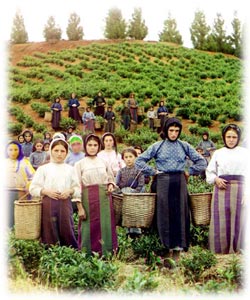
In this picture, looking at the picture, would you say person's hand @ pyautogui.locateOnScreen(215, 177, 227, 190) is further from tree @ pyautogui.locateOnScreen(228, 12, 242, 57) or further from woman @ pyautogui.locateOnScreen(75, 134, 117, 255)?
tree @ pyautogui.locateOnScreen(228, 12, 242, 57)

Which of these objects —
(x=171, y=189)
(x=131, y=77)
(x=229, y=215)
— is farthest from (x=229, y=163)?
(x=131, y=77)

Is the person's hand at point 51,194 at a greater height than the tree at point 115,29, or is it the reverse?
the tree at point 115,29

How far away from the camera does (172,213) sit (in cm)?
482

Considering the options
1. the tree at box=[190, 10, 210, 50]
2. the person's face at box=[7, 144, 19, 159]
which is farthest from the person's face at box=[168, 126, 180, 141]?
the tree at box=[190, 10, 210, 50]

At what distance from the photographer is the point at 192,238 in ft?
18.0

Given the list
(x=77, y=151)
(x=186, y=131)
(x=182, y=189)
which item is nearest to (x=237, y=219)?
(x=182, y=189)

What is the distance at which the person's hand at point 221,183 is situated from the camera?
16.0 feet

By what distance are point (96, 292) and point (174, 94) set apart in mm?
20719

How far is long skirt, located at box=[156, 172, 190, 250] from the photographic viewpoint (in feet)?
15.8

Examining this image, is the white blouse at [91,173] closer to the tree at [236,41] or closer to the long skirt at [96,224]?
the long skirt at [96,224]

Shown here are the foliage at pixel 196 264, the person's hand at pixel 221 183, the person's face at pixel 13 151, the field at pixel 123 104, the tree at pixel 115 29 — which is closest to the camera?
the field at pixel 123 104

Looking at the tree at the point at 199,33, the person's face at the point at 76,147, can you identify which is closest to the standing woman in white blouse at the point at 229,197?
the person's face at the point at 76,147

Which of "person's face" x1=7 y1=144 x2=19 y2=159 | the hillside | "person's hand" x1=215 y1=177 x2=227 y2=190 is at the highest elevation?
the hillside

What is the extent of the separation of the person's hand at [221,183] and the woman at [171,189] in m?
0.31
